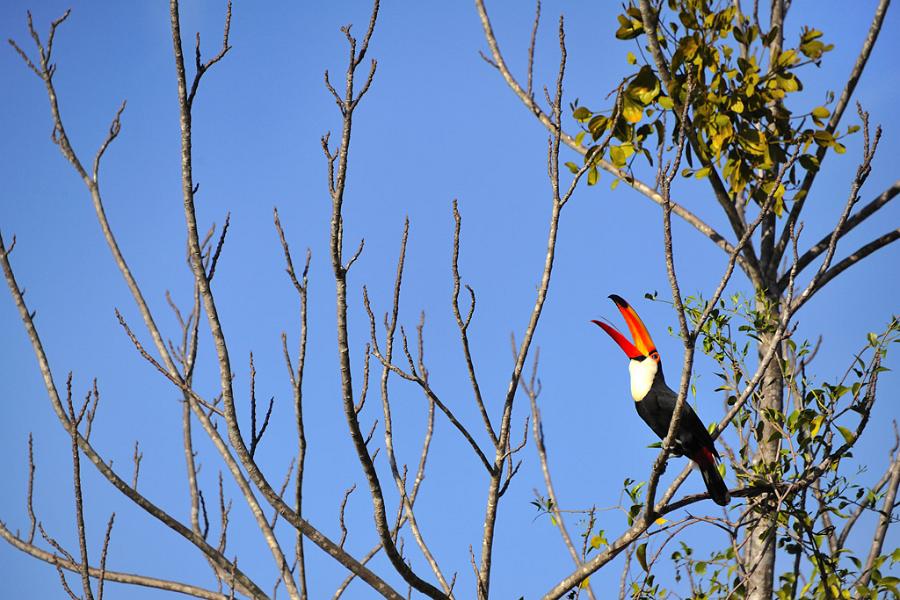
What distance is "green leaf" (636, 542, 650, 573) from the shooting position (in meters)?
3.76

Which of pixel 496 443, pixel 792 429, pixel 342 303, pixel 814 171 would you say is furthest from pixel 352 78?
pixel 814 171

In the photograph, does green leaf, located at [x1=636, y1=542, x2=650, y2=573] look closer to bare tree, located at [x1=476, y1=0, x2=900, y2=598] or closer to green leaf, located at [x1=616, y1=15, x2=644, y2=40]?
bare tree, located at [x1=476, y1=0, x2=900, y2=598]

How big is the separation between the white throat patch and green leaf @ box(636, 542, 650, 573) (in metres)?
1.32

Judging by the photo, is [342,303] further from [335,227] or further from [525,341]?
[525,341]

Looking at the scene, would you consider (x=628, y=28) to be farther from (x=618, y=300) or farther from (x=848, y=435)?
(x=848, y=435)

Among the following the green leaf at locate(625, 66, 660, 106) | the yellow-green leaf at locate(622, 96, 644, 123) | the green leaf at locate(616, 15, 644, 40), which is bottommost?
the yellow-green leaf at locate(622, 96, 644, 123)

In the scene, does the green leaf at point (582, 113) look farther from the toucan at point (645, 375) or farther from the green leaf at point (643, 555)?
the green leaf at point (643, 555)

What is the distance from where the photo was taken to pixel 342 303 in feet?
7.46

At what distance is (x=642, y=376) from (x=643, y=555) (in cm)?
141

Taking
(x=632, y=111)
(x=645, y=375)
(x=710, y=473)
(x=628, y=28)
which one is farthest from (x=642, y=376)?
(x=628, y=28)

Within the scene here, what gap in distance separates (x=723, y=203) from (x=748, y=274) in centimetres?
37

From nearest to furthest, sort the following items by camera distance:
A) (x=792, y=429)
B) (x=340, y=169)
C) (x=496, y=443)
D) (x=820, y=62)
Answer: (x=340, y=169)
(x=496, y=443)
(x=792, y=429)
(x=820, y=62)

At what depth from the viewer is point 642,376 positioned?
16.4ft

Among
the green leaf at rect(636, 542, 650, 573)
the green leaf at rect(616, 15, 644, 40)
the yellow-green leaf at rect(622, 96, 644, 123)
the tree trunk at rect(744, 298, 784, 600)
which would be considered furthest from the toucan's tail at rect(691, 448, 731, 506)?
the green leaf at rect(616, 15, 644, 40)
